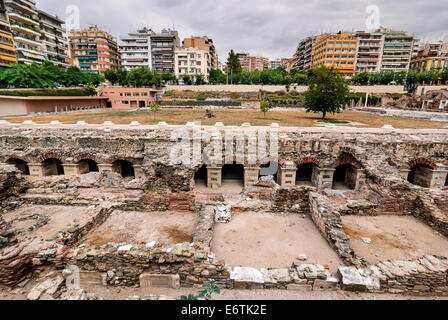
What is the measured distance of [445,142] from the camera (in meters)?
15.2

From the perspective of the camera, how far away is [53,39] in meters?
65.4

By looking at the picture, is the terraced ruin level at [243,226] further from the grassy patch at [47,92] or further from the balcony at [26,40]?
the balcony at [26,40]

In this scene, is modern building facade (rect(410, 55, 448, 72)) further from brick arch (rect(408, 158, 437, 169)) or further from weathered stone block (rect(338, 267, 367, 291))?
weathered stone block (rect(338, 267, 367, 291))

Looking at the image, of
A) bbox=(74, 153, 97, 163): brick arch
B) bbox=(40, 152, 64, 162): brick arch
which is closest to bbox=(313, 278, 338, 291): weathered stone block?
bbox=(74, 153, 97, 163): brick arch

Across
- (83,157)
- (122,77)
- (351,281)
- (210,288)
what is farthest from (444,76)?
(122,77)


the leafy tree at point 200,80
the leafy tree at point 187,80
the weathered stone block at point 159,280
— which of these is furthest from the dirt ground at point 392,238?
the leafy tree at point 187,80

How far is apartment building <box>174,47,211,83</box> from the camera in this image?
8688cm

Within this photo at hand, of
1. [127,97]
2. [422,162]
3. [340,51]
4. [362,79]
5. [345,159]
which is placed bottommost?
[422,162]

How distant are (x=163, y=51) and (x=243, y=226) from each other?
9346 centimetres

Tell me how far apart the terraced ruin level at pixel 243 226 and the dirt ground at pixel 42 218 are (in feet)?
0.13

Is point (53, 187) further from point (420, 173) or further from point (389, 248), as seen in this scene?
point (420, 173)

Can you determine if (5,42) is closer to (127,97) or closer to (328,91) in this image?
(127,97)

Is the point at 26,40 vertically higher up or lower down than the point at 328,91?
higher up

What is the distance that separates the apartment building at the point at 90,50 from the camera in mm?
81875
